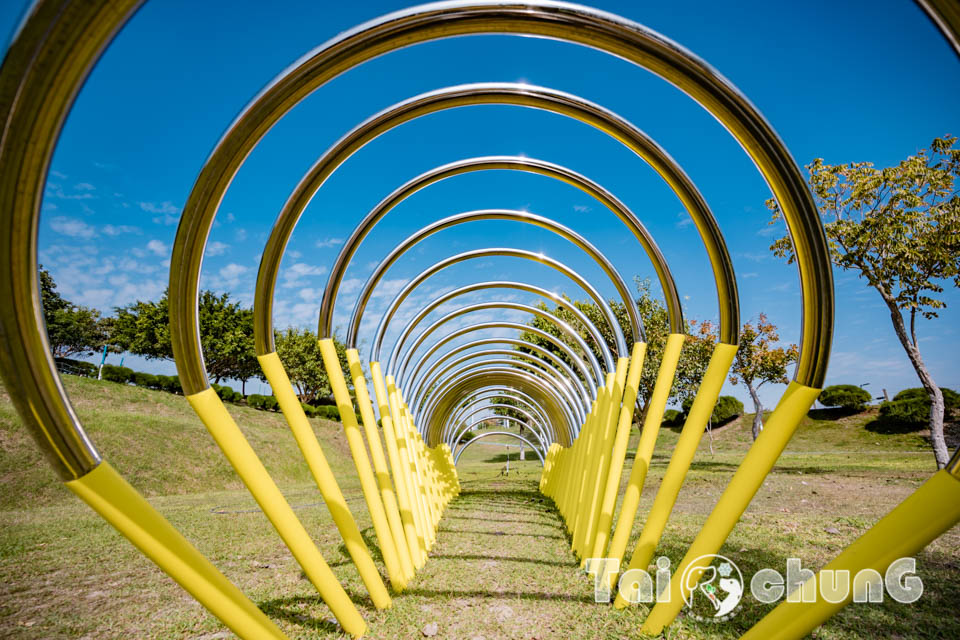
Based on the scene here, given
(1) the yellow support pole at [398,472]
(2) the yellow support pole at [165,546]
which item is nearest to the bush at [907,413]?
(1) the yellow support pole at [398,472]

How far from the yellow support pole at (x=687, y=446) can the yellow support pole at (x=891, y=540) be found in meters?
1.17

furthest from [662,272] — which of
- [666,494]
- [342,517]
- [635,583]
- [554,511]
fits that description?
[554,511]

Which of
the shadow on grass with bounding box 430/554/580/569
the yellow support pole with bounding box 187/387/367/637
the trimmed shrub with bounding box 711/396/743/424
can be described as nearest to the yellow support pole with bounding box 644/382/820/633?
the yellow support pole with bounding box 187/387/367/637

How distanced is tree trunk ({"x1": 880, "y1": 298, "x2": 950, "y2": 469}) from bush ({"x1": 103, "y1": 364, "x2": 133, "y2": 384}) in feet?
113

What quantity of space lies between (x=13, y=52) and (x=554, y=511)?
11.6 metres

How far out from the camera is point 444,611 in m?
4.26

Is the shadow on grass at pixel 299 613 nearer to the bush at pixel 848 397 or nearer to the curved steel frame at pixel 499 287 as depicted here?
the curved steel frame at pixel 499 287

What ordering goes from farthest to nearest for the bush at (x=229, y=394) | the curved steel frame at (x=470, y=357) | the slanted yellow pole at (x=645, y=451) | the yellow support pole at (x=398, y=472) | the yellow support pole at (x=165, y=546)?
the bush at (x=229, y=394)
the curved steel frame at (x=470, y=357)
the yellow support pole at (x=398, y=472)
the slanted yellow pole at (x=645, y=451)
the yellow support pole at (x=165, y=546)

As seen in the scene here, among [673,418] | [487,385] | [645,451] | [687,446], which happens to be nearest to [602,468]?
[645,451]

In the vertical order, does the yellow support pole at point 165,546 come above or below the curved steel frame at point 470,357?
below

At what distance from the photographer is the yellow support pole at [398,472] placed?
534cm

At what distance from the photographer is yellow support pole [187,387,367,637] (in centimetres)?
254

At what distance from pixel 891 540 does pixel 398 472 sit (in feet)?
15.0

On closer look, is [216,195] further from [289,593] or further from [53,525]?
[53,525]
